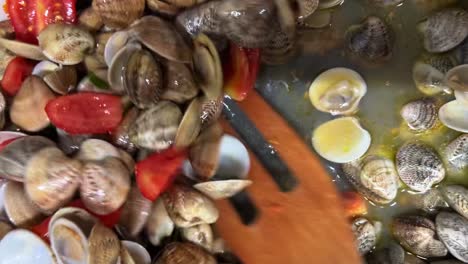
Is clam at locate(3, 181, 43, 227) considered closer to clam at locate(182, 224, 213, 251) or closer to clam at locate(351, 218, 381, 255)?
clam at locate(182, 224, 213, 251)

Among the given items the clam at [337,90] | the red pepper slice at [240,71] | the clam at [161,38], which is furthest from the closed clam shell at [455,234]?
the clam at [161,38]

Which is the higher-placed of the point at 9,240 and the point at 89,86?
the point at 89,86

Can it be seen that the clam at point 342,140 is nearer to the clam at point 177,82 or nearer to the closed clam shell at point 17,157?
the clam at point 177,82

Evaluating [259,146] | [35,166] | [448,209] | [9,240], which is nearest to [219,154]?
[259,146]

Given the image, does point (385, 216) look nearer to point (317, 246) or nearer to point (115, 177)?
point (317, 246)

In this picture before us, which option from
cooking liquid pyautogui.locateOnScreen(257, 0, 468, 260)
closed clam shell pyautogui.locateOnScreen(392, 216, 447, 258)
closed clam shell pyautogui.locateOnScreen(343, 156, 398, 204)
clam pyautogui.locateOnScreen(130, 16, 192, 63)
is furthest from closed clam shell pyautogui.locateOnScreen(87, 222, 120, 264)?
closed clam shell pyautogui.locateOnScreen(392, 216, 447, 258)
